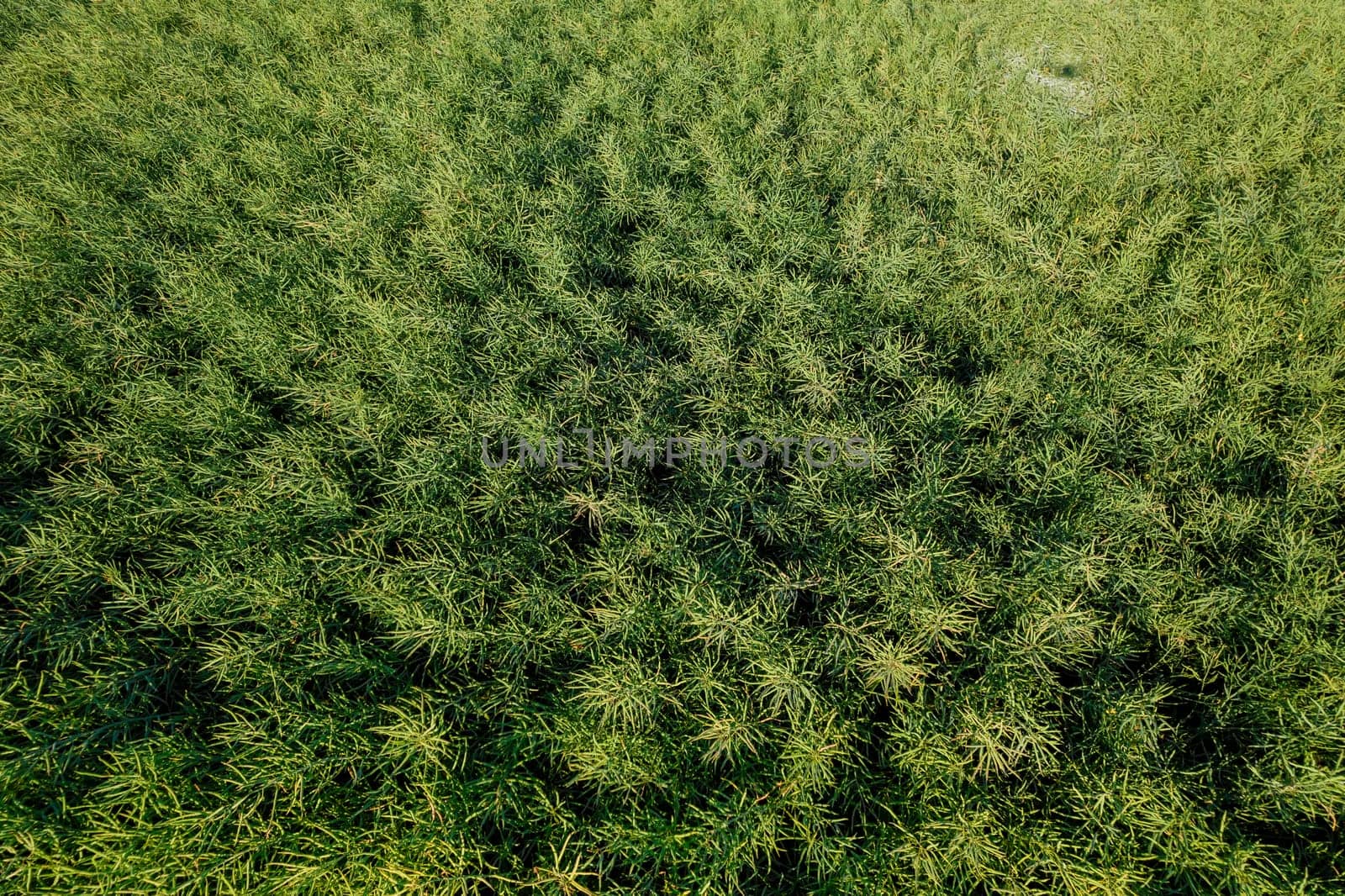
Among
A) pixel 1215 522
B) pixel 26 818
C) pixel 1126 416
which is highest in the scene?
pixel 1126 416

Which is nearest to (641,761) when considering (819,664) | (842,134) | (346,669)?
(819,664)

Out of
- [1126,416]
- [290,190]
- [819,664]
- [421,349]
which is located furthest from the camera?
[290,190]

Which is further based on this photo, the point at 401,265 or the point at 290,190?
the point at 290,190

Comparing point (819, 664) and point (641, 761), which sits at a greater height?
point (819, 664)

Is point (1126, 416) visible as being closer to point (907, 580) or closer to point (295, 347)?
point (907, 580)

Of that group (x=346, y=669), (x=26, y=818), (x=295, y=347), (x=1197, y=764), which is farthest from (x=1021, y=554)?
(x=295, y=347)

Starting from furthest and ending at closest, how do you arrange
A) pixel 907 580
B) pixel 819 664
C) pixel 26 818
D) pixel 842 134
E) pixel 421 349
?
pixel 842 134 < pixel 421 349 < pixel 907 580 < pixel 819 664 < pixel 26 818
